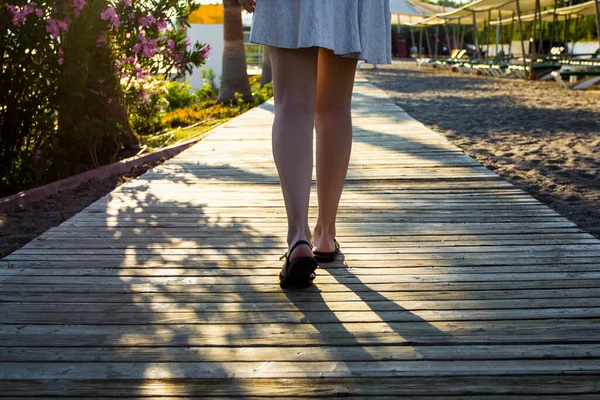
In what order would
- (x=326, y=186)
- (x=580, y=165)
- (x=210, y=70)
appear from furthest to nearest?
(x=210, y=70), (x=580, y=165), (x=326, y=186)

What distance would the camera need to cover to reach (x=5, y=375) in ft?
6.03

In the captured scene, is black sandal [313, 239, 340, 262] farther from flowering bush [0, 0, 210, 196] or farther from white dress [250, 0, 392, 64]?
flowering bush [0, 0, 210, 196]

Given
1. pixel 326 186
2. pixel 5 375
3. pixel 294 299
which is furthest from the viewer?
pixel 326 186

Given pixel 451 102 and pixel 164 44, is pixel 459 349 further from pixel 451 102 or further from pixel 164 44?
pixel 451 102

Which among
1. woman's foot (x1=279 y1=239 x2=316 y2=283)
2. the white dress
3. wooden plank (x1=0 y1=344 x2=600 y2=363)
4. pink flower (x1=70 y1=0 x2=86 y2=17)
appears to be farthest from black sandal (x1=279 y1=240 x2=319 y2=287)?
pink flower (x1=70 y1=0 x2=86 y2=17)

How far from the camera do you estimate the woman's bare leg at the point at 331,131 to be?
8.68 feet

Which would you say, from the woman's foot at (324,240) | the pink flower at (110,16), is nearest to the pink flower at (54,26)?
the pink flower at (110,16)

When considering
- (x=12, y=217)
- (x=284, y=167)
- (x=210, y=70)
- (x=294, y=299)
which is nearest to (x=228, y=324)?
(x=294, y=299)

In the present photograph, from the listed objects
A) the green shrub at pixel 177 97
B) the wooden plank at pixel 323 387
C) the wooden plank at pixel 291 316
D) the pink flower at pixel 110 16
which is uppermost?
the pink flower at pixel 110 16

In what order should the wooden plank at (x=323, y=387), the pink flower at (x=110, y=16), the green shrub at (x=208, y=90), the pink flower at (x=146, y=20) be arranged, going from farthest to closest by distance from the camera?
the green shrub at (x=208, y=90), the pink flower at (x=146, y=20), the pink flower at (x=110, y=16), the wooden plank at (x=323, y=387)

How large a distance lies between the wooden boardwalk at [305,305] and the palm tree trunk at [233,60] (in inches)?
402

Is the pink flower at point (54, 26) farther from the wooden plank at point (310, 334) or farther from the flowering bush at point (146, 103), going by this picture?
the wooden plank at point (310, 334)

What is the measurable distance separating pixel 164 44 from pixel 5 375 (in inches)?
234

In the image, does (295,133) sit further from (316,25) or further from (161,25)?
(161,25)
